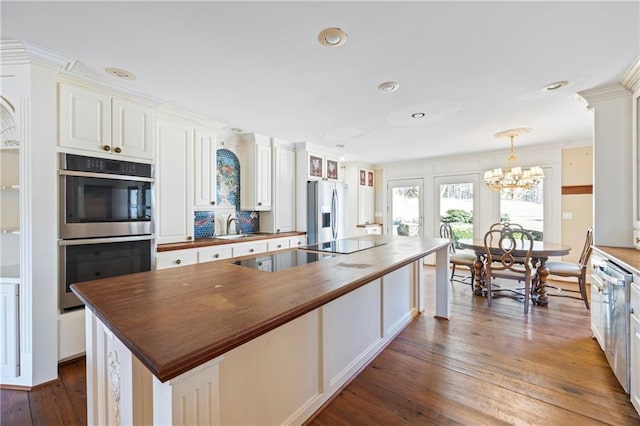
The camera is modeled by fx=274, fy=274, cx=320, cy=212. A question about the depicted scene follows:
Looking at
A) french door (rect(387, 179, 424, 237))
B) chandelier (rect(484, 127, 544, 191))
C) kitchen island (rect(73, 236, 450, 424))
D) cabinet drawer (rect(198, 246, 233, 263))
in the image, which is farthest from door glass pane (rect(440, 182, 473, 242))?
cabinet drawer (rect(198, 246, 233, 263))

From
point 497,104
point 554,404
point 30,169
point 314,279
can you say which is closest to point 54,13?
point 30,169

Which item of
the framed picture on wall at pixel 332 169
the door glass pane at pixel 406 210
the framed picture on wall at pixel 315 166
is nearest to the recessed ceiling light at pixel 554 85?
the framed picture on wall at pixel 315 166

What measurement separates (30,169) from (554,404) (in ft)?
12.3

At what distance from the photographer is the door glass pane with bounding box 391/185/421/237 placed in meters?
6.09

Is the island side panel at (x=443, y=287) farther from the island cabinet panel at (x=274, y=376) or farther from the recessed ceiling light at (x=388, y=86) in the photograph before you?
the island cabinet panel at (x=274, y=376)

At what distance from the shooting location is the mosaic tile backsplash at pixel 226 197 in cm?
A: 363

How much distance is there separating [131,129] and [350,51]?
2.01 metres

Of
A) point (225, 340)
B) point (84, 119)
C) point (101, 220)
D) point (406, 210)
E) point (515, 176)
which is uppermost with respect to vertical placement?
point (84, 119)

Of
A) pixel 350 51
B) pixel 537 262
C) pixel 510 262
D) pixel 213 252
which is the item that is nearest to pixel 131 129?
pixel 213 252

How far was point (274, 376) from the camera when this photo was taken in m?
1.34

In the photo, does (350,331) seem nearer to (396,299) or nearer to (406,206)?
(396,299)

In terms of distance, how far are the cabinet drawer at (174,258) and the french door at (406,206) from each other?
15.2ft

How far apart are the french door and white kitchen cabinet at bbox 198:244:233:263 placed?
4226mm

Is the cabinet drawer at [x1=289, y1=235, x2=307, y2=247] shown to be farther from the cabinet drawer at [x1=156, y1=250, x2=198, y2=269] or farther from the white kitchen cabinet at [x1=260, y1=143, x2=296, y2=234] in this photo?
the cabinet drawer at [x1=156, y1=250, x2=198, y2=269]
